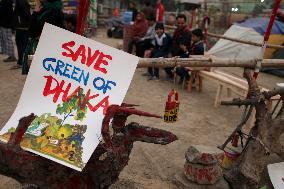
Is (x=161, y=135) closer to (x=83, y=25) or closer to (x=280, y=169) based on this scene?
(x=83, y=25)

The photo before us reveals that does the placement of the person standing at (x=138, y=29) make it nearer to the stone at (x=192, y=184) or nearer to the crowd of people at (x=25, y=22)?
the crowd of people at (x=25, y=22)

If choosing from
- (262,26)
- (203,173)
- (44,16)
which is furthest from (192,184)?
(262,26)

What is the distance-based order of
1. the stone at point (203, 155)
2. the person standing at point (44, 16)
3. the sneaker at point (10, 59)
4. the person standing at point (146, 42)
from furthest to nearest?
the person standing at point (146, 42), the sneaker at point (10, 59), the person standing at point (44, 16), the stone at point (203, 155)

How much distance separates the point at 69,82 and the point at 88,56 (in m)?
0.24

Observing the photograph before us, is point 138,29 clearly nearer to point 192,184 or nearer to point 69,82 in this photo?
point 192,184

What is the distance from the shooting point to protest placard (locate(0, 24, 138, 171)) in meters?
2.59

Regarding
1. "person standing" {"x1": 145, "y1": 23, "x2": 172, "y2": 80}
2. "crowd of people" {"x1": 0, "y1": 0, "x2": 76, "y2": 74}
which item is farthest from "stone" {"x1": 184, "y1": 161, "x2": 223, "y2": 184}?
→ "person standing" {"x1": 145, "y1": 23, "x2": 172, "y2": 80}

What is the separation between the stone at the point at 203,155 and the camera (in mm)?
3664

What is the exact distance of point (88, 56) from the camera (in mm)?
2621

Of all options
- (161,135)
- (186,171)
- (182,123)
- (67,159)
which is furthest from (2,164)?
(182,123)

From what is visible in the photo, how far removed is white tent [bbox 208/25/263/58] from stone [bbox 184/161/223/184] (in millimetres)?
7384

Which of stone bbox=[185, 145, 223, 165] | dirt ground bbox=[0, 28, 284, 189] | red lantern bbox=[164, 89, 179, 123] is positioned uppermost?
red lantern bbox=[164, 89, 179, 123]

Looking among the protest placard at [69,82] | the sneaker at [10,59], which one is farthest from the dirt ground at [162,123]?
the protest placard at [69,82]

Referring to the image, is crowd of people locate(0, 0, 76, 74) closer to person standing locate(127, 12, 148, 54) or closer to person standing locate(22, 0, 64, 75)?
person standing locate(22, 0, 64, 75)
